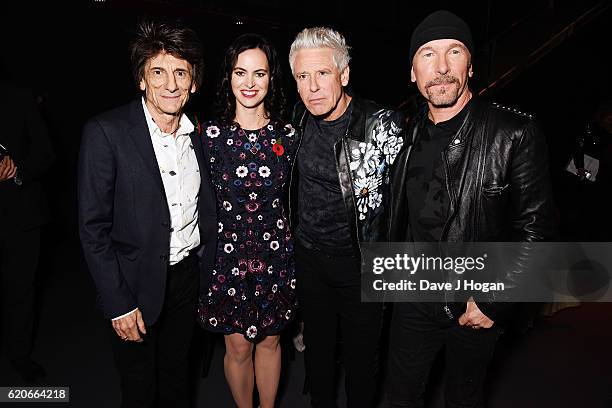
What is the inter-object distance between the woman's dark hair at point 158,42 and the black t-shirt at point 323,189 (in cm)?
69

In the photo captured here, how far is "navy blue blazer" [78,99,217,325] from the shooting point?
63.6 inches

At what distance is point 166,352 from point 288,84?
146 centimetres

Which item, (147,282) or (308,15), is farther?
(308,15)

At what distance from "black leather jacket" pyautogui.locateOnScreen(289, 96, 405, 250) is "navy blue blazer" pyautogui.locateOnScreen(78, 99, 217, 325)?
76 centimetres

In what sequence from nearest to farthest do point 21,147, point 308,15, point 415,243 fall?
point 415,243
point 21,147
point 308,15

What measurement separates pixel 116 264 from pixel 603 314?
3.81 metres

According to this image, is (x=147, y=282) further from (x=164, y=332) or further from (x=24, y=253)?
(x=24, y=253)

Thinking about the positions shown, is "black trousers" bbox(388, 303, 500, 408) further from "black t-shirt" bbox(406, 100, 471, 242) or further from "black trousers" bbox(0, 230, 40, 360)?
"black trousers" bbox(0, 230, 40, 360)

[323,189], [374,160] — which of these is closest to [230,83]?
[323,189]

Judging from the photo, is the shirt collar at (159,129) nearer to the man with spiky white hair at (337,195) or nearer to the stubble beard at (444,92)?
the man with spiky white hair at (337,195)

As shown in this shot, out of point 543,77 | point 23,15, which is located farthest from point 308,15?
point 23,15

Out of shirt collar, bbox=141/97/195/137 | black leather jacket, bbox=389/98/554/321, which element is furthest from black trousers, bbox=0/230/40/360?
black leather jacket, bbox=389/98/554/321

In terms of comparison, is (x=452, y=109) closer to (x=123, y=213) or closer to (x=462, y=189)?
(x=462, y=189)

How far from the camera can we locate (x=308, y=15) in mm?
7328
